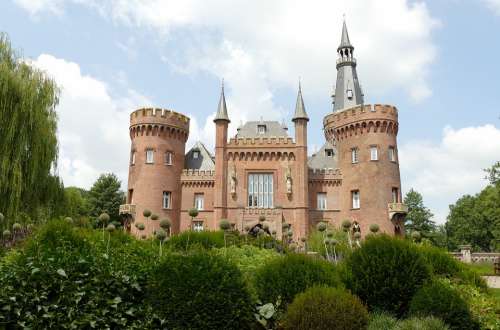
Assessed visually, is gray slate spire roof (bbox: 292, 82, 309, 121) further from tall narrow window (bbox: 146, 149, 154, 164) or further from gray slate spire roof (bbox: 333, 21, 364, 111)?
tall narrow window (bbox: 146, 149, 154, 164)

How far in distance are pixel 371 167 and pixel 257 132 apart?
376 inches

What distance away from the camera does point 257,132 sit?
3766cm

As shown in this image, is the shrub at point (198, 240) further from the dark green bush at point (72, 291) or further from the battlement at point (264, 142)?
the battlement at point (264, 142)

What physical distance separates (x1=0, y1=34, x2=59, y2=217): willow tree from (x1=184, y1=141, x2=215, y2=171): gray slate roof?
54.9ft

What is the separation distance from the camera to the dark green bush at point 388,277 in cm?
888

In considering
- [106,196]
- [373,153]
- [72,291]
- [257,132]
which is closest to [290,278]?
[72,291]

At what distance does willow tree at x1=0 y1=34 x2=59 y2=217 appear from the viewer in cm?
1944

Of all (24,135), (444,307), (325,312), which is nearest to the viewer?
(325,312)

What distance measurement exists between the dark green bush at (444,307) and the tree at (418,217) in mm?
52949

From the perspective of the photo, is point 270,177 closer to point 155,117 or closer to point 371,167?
point 371,167

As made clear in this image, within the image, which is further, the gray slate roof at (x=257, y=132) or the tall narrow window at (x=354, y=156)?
the gray slate roof at (x=257, y=132)

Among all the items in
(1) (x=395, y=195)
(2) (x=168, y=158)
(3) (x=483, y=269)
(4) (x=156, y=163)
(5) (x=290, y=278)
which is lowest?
(3) (x=483, y=269)

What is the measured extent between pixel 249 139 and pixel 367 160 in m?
9.30

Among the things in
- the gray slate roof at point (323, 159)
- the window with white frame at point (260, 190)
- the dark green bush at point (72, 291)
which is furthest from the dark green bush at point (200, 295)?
the gray slate roof at point (323, 159)
